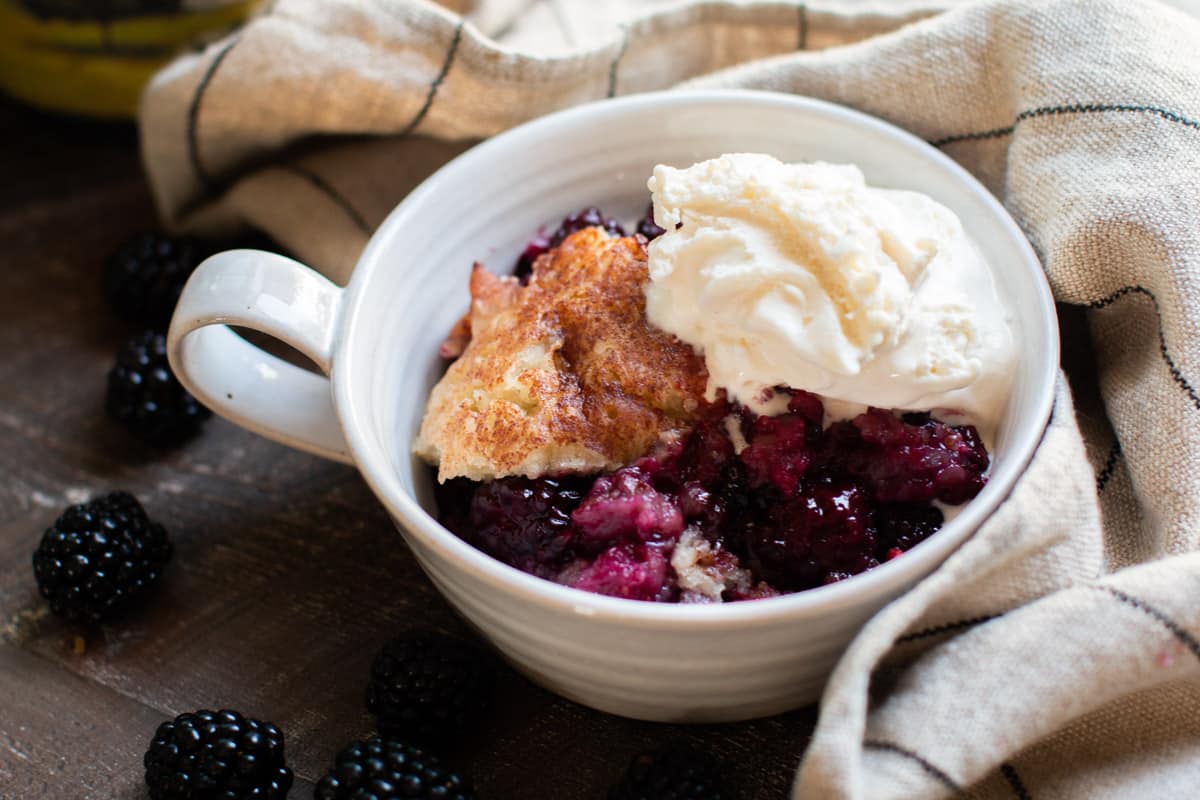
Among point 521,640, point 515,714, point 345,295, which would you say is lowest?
point 515,714

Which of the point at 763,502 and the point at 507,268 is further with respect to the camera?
the point at 507,268

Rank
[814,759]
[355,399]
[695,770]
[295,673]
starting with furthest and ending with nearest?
[295,673] < [355,399] < [695,770] < [814,759]

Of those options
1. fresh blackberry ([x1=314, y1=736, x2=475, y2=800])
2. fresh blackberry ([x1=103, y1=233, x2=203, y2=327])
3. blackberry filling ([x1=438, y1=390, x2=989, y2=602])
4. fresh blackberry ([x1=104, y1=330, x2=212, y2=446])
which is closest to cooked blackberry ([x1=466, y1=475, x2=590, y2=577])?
blackberry filling ([x1=438, y1=390, x2=989, y2=602])

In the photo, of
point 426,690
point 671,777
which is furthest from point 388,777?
point 671,777

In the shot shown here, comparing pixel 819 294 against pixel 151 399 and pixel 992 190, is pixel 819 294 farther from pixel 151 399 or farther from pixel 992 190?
pixel 151 399

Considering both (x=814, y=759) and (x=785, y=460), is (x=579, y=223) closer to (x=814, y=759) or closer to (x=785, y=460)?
(x=785, y=460)

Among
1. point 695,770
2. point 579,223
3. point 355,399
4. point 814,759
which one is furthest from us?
point 579,223

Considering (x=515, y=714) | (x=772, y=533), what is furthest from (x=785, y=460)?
(x=515, y=714)

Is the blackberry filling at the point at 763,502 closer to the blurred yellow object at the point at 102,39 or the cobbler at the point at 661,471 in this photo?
the cobbler at the point at 661,471

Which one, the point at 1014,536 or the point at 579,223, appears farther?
the point at 579,223
